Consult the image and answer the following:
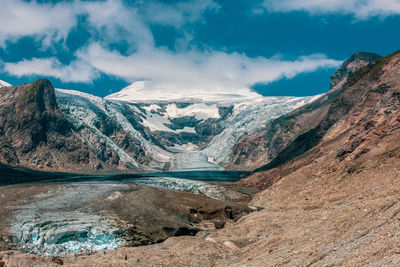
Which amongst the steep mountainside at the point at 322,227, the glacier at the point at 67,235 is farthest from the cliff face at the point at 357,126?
the glacier at the point at 67,235

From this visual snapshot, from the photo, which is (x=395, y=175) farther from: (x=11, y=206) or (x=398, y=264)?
(x=11, y=206)

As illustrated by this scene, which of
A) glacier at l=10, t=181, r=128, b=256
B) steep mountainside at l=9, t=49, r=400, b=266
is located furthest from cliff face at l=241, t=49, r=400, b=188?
glacier at l=10, t=181, r=128, b=256

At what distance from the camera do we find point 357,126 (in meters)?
86.2

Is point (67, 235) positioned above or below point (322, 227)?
below

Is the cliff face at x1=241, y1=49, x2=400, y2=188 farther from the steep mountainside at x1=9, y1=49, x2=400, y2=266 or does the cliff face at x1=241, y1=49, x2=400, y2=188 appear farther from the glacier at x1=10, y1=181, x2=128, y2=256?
the glacier at x1=10, y1=181, x2=128, y2=256

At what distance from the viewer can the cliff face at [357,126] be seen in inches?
2343

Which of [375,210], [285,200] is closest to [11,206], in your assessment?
[285,200]

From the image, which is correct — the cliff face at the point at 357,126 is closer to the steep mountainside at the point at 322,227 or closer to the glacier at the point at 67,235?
the steep mountainside at the point at 322,227

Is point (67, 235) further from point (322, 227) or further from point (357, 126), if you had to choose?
point (357, 126)

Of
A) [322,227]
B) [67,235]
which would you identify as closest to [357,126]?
[322,227]

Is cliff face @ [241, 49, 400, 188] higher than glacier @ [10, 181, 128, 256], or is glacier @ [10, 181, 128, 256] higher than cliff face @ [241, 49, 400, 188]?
cliff face @ [241, 49, 400, 188]

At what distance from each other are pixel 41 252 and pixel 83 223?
6033 mm

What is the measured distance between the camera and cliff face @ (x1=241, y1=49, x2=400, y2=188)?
5950 cm

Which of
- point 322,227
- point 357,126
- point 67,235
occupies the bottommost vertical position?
point 67,235
